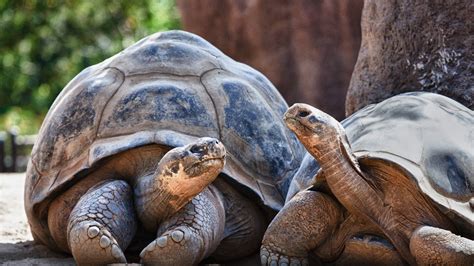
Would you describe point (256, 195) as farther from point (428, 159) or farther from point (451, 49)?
point (451, 49)

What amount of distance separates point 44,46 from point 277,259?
13.1m

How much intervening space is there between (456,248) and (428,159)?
367mm

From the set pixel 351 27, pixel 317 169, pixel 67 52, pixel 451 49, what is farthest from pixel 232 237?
pixel 67 52

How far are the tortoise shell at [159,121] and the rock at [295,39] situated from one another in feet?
14.6

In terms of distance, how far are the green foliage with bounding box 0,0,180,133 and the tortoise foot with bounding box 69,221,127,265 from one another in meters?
12.6

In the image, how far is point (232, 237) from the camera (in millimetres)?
3885

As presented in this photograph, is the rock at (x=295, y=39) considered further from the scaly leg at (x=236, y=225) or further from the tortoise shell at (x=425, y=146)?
the tortoise shell at (x=425, y=146)

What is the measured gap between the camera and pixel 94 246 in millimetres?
3316

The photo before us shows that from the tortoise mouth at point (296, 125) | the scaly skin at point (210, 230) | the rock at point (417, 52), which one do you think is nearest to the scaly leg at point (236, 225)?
the scaly skin at point (210, 230)

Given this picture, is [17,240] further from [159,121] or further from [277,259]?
[277,259]

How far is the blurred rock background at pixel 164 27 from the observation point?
8.80 m

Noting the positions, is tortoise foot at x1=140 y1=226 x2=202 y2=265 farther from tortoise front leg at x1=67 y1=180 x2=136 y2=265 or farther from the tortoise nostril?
the tortoise nostril

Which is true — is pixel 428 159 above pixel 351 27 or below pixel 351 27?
above

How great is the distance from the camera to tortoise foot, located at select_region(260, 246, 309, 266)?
3.54 m
